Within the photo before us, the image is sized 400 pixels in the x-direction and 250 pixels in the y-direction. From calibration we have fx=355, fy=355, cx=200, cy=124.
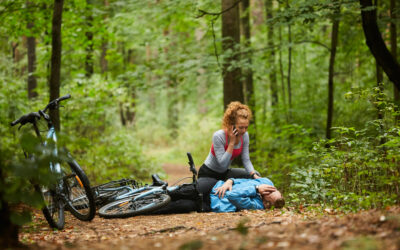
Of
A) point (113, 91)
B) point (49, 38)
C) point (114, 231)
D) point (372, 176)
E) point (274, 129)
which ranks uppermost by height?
point (49, 38)

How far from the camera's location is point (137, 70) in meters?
9.45

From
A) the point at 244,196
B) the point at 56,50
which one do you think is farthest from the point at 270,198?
the point at 56,50

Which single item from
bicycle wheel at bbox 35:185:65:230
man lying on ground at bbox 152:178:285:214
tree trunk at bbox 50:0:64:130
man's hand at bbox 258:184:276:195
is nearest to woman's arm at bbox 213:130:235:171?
man lying on ground at bbox 152:178:285:214

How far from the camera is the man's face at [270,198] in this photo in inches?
187

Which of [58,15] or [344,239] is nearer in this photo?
[344,239]

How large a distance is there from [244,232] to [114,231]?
1.77 m

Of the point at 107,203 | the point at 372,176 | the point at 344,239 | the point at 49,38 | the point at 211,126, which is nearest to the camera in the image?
the point at 344,239

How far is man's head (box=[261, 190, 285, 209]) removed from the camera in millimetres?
4688

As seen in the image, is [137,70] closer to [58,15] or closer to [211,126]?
[58,15]

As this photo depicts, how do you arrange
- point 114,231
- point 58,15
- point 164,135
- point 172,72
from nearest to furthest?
point 114,231, point 58,15, point 172,72, point 164,135

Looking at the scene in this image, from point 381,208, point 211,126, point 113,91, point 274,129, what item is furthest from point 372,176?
point 211,126

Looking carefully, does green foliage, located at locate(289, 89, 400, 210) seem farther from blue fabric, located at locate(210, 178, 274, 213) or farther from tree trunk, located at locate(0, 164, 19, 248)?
tree trunk, located at locate(0, 164, 19, 248)

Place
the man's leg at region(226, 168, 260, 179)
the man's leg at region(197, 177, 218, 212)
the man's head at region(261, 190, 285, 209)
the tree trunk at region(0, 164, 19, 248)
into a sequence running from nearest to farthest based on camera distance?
the tree trunk at region(0, 164, 19, 248), the man's head at region(261, 190, 285, 209), the man's leg at region(197, 177, 218, 212), the man's leg at region(226, 168, 260, 179)

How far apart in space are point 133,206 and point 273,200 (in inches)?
75.0
